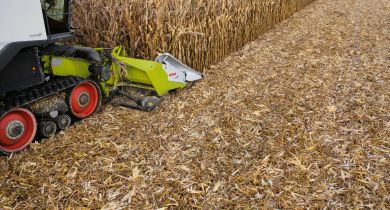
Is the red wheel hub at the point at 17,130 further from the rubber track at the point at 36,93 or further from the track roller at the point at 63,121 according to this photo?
the track roller at the point at 63,121

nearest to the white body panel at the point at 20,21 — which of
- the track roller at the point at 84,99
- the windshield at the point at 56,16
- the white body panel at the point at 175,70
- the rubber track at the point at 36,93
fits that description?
the windshield at the point at 56,16

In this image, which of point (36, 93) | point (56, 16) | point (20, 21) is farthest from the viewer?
point (56, 16)

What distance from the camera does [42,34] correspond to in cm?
450

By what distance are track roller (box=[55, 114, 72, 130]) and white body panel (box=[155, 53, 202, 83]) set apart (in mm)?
1728

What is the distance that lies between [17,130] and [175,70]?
8.80 ft

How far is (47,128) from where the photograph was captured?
479 centimetres

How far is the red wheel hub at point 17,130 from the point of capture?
435cm

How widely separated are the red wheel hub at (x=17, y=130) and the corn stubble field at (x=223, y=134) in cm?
17

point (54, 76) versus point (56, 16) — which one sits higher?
point (56, 16)

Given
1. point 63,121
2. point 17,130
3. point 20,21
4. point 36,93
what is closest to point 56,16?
point 20,21

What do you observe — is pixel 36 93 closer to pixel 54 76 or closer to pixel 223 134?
pixel 54 76

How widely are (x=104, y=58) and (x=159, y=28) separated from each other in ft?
4.08

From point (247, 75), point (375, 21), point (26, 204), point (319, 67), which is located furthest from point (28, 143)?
point (375, 21)

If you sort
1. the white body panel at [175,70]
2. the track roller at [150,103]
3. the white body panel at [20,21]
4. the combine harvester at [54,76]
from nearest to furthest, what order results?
the white body panel at [20,21]
the combine harvester at [54,76]
the track roller at [150,103]
the white body panel at [175,70]
